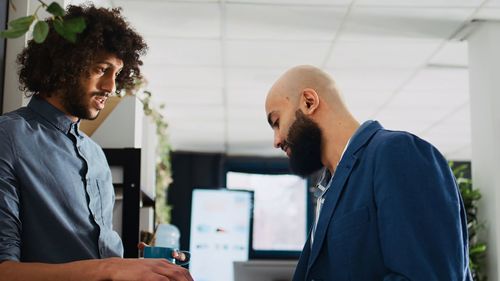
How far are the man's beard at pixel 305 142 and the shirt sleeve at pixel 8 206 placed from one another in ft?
2.69

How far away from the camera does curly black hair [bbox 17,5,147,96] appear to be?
5.79 feet

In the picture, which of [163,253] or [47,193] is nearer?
[47,193]

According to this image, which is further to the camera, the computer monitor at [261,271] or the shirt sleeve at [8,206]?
the computer monitor at [261,271]

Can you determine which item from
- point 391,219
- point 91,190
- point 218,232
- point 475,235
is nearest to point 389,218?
point 391,219

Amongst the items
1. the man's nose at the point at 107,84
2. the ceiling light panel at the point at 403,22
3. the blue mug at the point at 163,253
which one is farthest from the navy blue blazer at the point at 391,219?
the ceiling light panel at the point at 403,22

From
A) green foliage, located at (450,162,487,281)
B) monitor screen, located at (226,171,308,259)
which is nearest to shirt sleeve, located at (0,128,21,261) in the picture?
green foliage, located at (450,162,487,281)

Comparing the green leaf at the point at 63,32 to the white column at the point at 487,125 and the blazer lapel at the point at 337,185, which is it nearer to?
the blazer lapel at the point at 337,185

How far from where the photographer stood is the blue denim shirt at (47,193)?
1491mm

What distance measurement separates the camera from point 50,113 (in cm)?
172

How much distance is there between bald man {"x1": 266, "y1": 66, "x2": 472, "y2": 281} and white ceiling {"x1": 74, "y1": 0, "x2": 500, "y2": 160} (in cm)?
273

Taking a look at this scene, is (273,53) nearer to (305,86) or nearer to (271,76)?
(271,76)

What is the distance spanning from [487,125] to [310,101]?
304cm

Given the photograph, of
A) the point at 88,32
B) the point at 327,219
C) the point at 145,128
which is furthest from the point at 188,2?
the point at 327,219

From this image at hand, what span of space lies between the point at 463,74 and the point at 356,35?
138 centimetres
